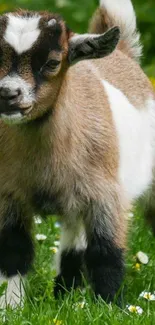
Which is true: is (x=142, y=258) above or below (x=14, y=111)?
below

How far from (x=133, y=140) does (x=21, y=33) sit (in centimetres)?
137

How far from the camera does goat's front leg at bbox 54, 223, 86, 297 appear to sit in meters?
6.31

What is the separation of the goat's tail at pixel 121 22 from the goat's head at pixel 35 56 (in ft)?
5.35

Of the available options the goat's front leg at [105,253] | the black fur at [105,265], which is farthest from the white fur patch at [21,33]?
the black fur at [105,265]

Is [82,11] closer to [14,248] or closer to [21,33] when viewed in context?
[14,248]

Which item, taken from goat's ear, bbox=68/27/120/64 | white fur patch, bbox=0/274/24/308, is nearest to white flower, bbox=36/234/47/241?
white fur patch, bbox=0/274/24/308

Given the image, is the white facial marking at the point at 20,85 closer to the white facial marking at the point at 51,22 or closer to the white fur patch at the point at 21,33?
the white fur patch at the point at 21,33

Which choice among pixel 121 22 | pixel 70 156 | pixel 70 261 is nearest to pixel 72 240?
pixel 70 261

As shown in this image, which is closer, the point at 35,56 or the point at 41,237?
the point at 35,56

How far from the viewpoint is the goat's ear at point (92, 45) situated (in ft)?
17.1

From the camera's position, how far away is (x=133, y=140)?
6199 millimetres

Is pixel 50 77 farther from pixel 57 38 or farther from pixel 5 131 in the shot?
pixel 5 131

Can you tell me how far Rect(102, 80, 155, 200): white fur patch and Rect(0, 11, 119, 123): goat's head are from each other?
29.9 inches

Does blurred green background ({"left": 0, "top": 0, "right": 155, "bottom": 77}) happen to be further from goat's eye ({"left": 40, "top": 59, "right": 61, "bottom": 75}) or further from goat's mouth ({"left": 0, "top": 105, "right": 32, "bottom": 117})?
goat's mouth ({"left": 0, "top": 105, "right": 32, "bottom": 117})
